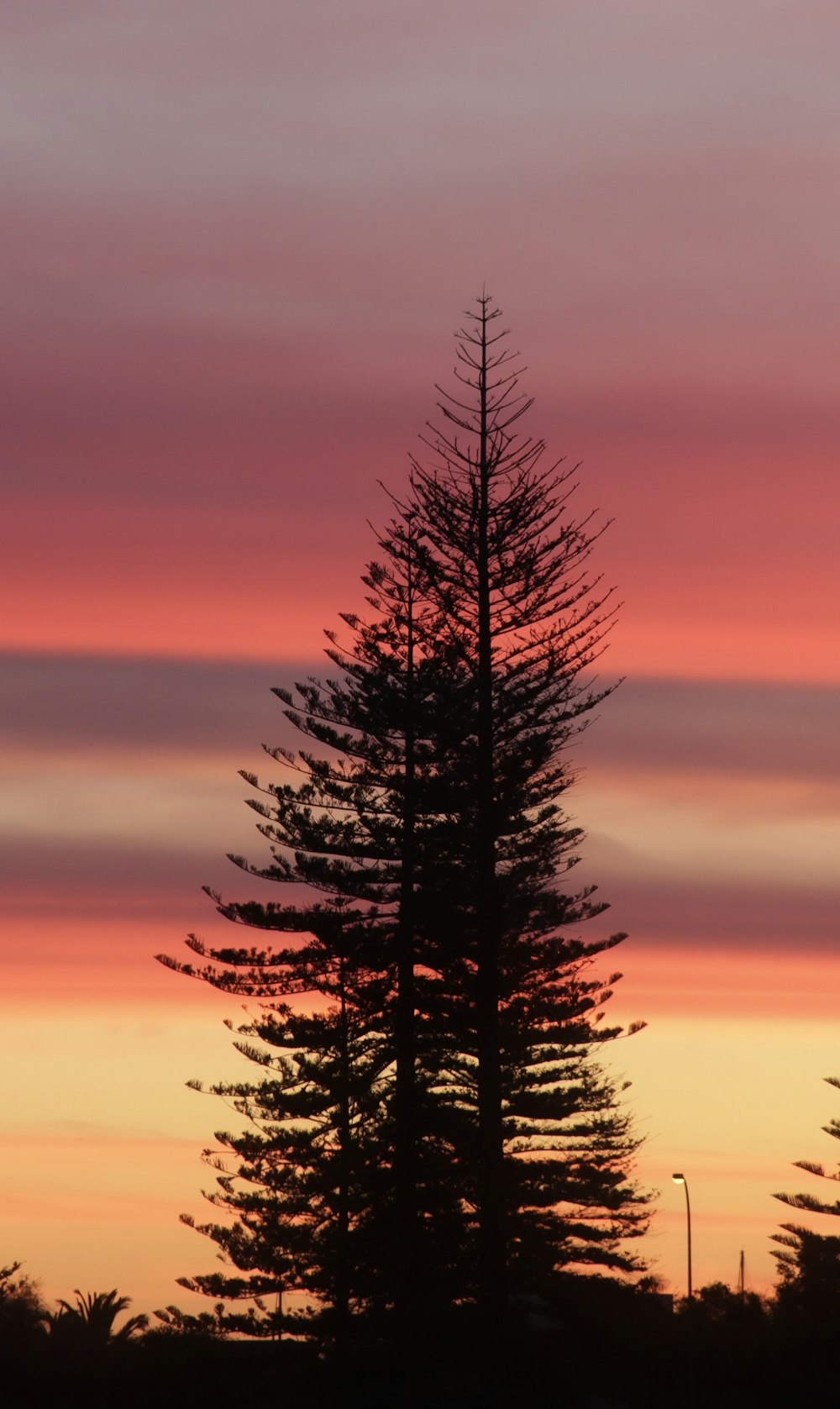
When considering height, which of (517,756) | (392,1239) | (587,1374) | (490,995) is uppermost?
(517,756)

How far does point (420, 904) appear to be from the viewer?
37.8m

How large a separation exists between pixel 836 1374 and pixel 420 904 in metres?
12.3

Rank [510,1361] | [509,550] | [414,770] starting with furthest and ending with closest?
[414,770], [509,550], [510,1361]

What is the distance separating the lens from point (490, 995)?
35.3 meters

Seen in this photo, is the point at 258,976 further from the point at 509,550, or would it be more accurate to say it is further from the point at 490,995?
the point at 509,550

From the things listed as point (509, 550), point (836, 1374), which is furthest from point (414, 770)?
point (836, 1374)

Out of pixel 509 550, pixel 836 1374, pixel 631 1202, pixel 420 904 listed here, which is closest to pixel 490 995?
pixel 420 904

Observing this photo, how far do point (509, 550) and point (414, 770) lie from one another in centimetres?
551

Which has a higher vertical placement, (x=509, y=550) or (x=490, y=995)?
(x=509, y=550)

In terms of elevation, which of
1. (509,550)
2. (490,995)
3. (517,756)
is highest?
(509,550)

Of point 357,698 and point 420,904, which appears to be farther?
point 357,698

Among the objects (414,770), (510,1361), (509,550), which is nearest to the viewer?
(510,1361)

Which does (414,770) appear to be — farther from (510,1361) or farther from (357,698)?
(510,1361)

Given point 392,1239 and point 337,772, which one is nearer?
point 392,1239
